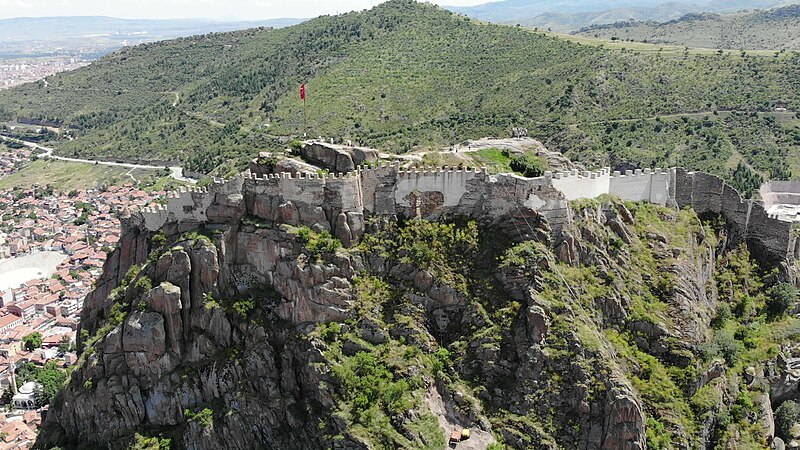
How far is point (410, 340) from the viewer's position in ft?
131

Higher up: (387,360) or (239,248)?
(239,248)

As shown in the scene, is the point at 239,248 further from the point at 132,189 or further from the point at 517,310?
the point at 132,189

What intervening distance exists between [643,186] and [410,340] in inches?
772

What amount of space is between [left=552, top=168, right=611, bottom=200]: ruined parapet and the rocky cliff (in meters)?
0.80

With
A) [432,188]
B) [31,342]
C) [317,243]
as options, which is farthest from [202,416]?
[31,342]

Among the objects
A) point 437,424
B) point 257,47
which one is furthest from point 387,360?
point 257,47

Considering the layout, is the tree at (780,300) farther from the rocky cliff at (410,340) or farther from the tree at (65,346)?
the tree at (65,346)

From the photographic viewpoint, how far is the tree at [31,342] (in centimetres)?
7744

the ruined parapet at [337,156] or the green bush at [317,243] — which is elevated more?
Result: the ruined parapet at [337,156]

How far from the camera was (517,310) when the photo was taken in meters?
39.8

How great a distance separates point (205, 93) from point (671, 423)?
Answer: 144 metres

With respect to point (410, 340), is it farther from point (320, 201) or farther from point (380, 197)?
point (320, 201)

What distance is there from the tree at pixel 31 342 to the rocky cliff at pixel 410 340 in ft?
121

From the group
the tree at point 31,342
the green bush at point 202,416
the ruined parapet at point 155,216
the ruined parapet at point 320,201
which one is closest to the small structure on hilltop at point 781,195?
the ruined parapet at point 320,201
